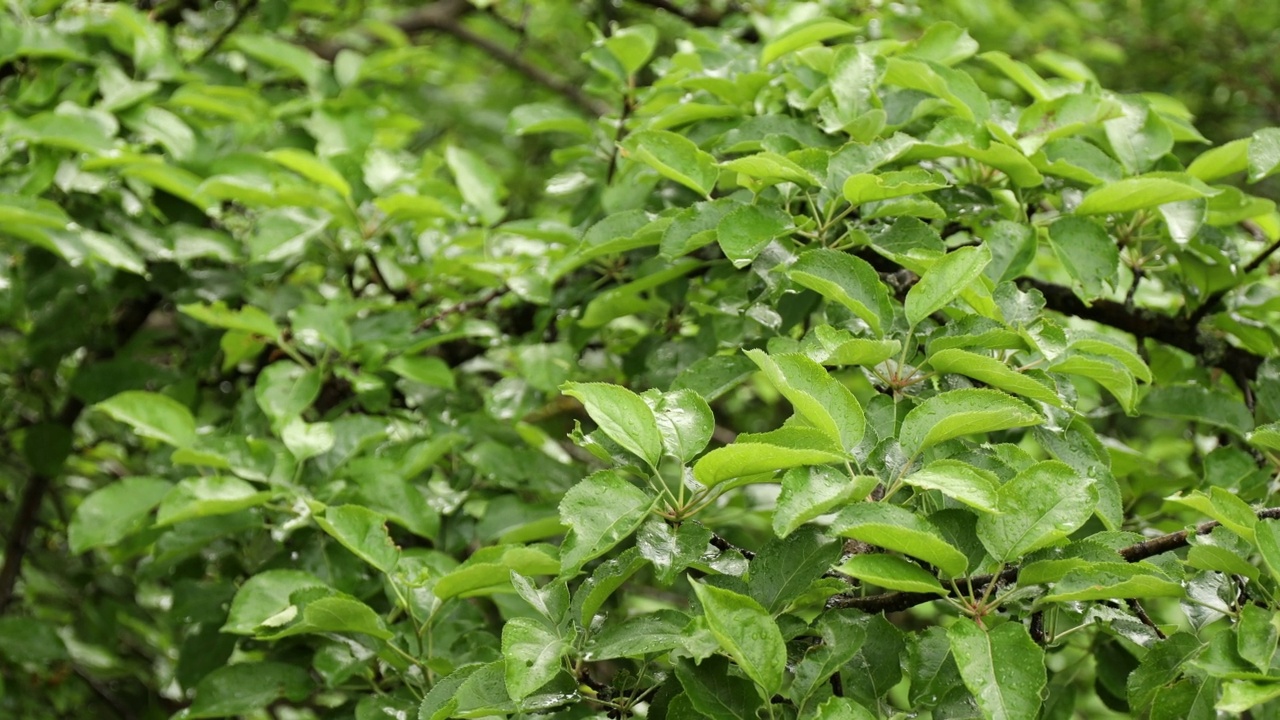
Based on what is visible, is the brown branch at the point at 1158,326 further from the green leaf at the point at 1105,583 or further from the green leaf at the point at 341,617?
the green leaf at the point at 341,617

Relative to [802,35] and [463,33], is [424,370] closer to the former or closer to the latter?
[802,35]

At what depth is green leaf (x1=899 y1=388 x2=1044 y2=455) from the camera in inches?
35.6

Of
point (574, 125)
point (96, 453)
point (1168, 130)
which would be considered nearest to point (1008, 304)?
point (1168, 130)

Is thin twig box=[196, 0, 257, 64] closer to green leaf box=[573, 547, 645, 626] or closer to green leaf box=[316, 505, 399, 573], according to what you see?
green leaf box=[316, 505, 399, 573]

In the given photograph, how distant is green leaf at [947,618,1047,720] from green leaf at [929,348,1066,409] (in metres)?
0.20

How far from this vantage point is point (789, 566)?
3.06 ft

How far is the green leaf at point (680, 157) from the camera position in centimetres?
120

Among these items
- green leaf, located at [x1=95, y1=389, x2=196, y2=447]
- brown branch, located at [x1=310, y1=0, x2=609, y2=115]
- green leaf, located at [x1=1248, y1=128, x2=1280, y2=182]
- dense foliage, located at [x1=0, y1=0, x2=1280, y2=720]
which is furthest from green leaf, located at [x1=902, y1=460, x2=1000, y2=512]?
brown branch, located at [x1=310, y1=0, x2=609, y2=115]

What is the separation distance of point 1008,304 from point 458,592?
23.8 inches

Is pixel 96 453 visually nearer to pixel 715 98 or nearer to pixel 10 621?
pixel 10 621

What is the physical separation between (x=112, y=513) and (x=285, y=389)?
0.87 ft

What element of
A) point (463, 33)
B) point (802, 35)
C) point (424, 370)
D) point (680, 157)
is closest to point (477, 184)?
point (424, 370)

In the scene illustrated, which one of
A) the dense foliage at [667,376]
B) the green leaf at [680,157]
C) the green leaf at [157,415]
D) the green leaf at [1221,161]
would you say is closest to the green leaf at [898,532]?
the dense foliage at [667,376]

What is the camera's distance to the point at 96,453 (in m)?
2.61
